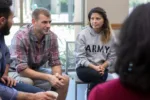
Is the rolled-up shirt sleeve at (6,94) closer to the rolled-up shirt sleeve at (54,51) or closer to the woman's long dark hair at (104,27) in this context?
the rolled-up shirt sleeve at (54,51)

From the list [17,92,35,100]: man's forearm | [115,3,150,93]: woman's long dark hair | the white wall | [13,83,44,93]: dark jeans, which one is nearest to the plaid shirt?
[13,83,44,93]: dark jeans

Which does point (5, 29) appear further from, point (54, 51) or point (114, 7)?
point (114, 7)

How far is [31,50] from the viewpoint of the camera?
2.94 m

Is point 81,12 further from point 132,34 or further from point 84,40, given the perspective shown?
point 132,34

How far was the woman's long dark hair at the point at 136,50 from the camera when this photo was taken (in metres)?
0.91

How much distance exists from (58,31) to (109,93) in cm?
375

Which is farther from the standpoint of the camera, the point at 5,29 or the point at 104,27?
the point at 104,27

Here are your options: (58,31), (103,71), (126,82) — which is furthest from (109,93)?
(58,31)

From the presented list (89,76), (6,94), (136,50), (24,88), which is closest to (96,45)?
(89,76)

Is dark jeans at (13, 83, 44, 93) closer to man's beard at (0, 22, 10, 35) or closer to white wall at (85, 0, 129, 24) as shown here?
man's beard at (0, 22, 10, 35)

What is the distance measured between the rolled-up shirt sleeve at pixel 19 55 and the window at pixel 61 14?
175 centimetres

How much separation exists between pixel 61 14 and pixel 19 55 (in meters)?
2.01

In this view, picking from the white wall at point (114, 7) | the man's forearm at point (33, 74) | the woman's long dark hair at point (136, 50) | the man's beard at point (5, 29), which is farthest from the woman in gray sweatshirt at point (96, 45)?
the woman's long dark hair at point (136, 50)

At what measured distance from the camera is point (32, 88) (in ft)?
8.44
